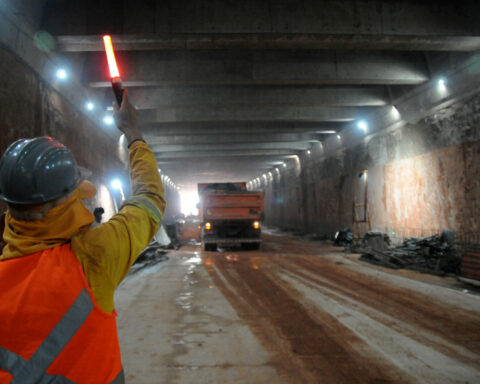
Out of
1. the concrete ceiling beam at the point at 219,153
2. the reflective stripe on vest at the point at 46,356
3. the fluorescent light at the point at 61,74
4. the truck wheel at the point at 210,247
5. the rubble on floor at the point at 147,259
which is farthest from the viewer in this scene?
the concrete ceiling beam at the point at 219,153

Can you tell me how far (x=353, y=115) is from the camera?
1520 centimetres

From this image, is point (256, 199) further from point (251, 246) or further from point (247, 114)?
point (247, 114)

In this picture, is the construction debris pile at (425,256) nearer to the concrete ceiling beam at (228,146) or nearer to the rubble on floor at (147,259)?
the rubble on floor at (147,259)

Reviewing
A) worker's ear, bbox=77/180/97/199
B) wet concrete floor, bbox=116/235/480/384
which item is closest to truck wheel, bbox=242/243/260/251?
wet concrete floor, bbox=116/235/480/384

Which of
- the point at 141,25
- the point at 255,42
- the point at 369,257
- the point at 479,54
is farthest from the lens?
the point at 369,257

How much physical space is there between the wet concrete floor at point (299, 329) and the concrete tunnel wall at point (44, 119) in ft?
11.7

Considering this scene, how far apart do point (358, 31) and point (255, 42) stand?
254 centimetres

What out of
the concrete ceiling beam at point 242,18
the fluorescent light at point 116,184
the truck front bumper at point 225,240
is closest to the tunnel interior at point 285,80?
the concrete ceiling beam at point 242,18

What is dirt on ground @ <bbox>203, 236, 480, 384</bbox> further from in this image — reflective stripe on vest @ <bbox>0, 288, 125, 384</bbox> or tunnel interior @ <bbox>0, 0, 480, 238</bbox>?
tunnel interior @ <bbox>0, 0, 480, 238</bbox>

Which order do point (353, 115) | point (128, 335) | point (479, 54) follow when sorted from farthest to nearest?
point (353, 115), point (479, 54), point (128, 335)

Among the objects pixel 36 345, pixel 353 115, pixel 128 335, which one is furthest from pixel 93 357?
pixel 353 115

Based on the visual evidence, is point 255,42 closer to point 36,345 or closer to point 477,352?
point 477,352

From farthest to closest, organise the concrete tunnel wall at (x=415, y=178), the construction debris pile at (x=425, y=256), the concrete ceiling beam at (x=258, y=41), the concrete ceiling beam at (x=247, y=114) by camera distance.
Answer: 1. the concrete ceiling beam at (x=247, y=114)
2. the concrete tunnel wall at (x=415, y=178)
3. the construction debris pile at (x=425, y=256)
4. the concrete ceiling beam at (x=258, y=41)

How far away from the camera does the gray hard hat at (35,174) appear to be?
1173 millimetres
